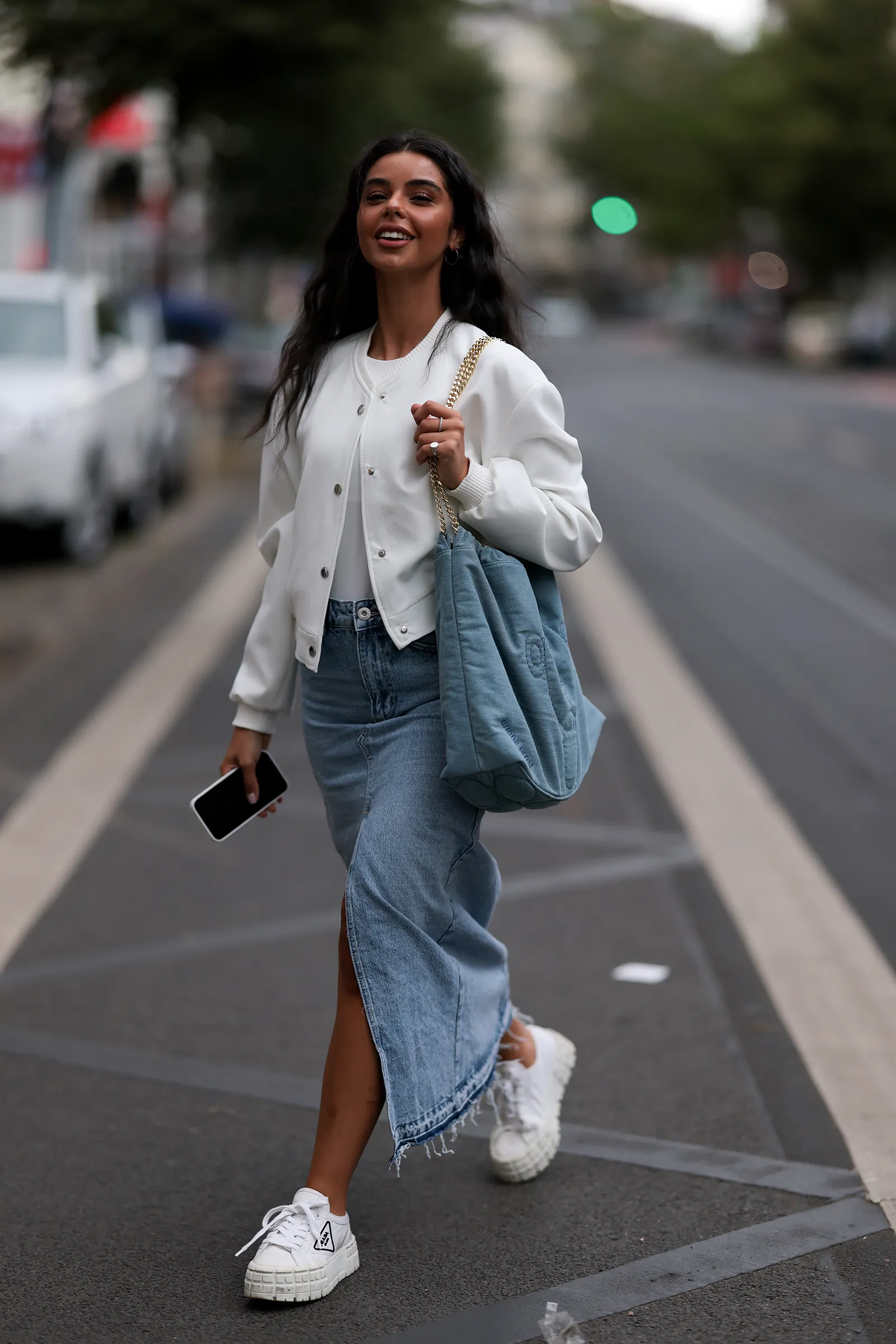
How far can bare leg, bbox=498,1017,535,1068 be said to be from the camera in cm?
360

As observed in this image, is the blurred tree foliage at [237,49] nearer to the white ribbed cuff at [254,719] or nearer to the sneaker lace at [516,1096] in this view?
the white ribbed cuff at [254,719]

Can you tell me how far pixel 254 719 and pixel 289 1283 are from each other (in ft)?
3.23

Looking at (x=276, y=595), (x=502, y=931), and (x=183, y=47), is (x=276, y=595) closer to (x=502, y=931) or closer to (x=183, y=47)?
(x=502, y=931)

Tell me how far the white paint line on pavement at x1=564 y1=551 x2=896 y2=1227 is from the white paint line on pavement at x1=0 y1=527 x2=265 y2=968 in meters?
1.95

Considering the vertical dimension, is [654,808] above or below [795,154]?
above

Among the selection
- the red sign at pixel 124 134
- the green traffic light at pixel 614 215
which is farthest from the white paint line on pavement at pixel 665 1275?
the red sign at pixel 124 134

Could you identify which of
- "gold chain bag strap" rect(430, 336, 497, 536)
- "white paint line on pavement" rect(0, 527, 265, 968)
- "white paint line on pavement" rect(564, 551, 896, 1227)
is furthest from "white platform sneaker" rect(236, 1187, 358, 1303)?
"white paint line on pavement" rect(0, 527, 265, 968)

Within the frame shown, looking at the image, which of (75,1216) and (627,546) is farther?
(627,546)

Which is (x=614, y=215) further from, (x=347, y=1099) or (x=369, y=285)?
(x=347, y=1099)

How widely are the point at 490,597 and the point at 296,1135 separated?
1.33 meters

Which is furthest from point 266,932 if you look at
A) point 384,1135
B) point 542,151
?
point 542,151

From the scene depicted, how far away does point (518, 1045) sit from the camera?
11.8 feet

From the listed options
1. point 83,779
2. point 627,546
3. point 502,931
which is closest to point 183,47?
point 627,546

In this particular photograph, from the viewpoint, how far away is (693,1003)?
460cm
